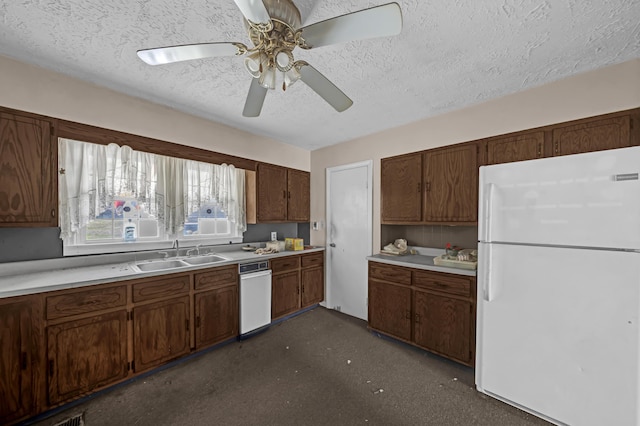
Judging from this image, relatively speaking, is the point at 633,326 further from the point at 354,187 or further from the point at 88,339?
the point at 88,339

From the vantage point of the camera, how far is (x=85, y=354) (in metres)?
1.79

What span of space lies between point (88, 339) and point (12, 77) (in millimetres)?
2020

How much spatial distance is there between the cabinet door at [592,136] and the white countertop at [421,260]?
124cm

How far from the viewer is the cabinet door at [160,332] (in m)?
2.03

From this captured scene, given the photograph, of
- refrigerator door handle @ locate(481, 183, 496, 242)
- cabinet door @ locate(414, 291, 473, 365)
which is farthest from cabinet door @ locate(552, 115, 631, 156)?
cabinet door @ locate(414, 291, 473, 365)

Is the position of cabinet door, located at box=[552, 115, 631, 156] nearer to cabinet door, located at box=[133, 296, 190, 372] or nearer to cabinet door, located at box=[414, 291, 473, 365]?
cabinet door, located at box=[414, 291, 473, 365]

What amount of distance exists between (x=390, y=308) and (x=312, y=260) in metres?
1.35

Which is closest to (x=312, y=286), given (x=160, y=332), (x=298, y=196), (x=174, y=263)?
(x=298, y=196)

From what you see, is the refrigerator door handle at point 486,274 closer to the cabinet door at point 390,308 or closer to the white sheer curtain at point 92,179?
the cabinet door at point 390,308

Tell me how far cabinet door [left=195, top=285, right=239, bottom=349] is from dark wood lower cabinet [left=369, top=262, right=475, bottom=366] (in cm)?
159

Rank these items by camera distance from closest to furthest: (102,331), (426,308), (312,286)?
(102,331) < (426,308) < (312,286)

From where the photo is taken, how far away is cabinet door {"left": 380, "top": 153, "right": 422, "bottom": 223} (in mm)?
2748

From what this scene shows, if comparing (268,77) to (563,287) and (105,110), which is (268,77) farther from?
(563,287)

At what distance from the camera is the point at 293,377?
212 cm
